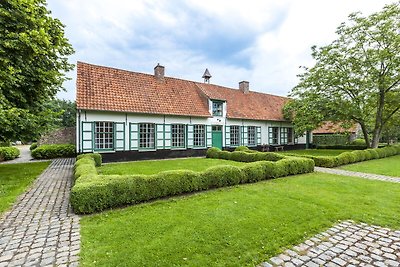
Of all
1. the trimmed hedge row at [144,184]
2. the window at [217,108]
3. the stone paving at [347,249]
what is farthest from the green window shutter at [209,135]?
the stone paving at [347,249]

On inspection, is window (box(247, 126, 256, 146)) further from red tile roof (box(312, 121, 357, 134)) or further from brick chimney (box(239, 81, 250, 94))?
red tile roof (box(312, 121, 357, 134))

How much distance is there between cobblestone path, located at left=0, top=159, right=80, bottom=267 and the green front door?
1277cm

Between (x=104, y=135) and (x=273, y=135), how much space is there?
1523 cm

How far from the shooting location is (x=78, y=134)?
1316cm

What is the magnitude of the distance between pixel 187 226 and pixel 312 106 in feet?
58.2

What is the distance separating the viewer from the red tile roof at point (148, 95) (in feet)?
46.0

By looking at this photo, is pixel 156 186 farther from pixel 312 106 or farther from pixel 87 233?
pixel 312 106

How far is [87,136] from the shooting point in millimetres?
13281

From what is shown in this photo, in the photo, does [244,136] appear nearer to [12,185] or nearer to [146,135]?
[146,135]

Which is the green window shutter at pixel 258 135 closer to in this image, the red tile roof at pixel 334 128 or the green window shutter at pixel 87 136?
the red tile roof at pixel 334 128

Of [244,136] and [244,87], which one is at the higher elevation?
[244,87]

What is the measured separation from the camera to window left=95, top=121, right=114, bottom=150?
538 inches

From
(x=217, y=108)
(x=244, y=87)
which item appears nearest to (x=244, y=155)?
(x=217, y=108)

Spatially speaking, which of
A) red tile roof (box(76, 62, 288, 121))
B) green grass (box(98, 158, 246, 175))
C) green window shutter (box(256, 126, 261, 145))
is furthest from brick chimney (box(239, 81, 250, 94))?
green grass (box(98, 158, 246, 175))
